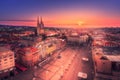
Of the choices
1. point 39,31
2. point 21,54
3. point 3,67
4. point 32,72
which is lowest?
point 32,72

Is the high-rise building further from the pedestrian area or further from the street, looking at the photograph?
the pedestrian area

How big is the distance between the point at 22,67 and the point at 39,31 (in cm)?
6734

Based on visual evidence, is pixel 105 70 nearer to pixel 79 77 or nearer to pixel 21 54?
pixel 79 77

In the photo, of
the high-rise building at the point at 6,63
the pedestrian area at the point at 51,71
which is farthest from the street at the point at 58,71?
the high-rise building at the point at 6,63

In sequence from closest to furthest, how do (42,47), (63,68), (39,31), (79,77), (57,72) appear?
(79,77) → (57,72) → (63,68) → (42,47) → (39,31)

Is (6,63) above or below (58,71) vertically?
above

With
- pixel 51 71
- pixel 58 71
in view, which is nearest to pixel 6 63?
pixel 51 71

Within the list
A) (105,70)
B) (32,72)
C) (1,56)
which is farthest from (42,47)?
(105,70)

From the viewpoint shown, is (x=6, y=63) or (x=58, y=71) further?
(x=58, y=71)

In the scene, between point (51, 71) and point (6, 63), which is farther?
point (51, 71)

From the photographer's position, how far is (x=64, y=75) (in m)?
37.9

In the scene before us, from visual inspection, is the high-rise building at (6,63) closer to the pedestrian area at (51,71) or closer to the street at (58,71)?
the street at (58,71)

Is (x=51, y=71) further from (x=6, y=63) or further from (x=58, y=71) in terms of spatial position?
(x=6, y=63)

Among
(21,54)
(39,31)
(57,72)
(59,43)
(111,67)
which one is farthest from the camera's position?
(39,31)
